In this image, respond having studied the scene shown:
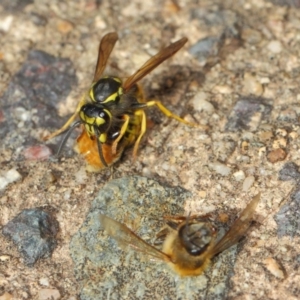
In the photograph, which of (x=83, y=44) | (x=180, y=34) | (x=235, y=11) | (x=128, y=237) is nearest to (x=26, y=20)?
(x=83, y=44)

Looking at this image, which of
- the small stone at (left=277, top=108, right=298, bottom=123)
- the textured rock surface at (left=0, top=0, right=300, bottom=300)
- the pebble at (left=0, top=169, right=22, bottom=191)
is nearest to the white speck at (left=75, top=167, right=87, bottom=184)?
the textured rock surface at (left=0, top=0, right=300, bottom=300)

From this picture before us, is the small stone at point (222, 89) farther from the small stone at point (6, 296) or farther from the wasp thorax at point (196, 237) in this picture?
the small stone at point (6, 296)

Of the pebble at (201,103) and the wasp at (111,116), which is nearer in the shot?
the wasp at (111,116)

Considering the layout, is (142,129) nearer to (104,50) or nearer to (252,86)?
(104,50)

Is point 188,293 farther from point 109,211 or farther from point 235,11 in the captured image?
point 235,11

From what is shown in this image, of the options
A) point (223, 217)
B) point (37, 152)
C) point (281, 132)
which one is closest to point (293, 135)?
point (281, 132)

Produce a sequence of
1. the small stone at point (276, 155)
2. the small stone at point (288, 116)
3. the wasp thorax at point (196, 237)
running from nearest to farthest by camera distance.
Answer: the wasp thorax at point (196, 237)
the small stone at point (276, 155)
the small stone at point (288, 116)

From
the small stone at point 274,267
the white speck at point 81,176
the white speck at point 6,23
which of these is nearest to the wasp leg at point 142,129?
the white speck at point 81,176
